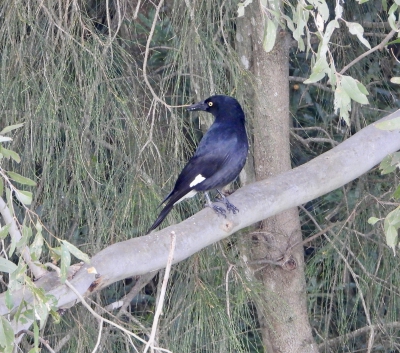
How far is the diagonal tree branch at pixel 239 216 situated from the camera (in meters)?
1.74

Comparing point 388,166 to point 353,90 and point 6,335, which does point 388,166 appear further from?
point 6,335

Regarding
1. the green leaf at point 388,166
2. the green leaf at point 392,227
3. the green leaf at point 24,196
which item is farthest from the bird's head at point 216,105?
the green leaf at point 24,196

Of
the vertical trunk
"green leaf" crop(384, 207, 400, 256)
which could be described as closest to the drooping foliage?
the vertical trunk

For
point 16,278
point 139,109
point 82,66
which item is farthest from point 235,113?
point 16,278

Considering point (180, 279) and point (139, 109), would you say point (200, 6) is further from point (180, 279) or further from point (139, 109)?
point (180, 279)

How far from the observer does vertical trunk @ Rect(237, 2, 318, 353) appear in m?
2.64

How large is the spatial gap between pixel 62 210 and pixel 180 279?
0.44 metres

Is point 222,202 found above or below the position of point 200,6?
below

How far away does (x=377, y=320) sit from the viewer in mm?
2709

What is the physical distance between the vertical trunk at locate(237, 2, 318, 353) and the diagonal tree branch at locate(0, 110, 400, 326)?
1.45ft

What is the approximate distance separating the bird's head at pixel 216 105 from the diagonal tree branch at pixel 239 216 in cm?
44

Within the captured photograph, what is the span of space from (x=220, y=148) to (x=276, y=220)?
0.34 meters

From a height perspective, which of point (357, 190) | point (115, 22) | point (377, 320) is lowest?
point (377, 320)

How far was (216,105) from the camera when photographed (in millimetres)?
2621
